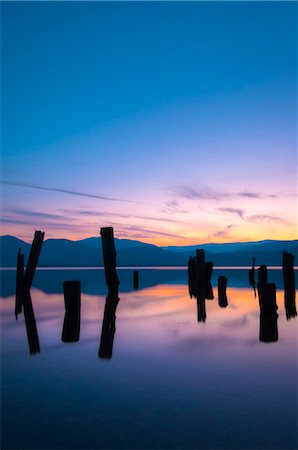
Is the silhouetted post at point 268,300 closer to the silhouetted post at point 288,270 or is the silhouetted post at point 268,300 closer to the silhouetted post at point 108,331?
the silhouetted post at point 108,331

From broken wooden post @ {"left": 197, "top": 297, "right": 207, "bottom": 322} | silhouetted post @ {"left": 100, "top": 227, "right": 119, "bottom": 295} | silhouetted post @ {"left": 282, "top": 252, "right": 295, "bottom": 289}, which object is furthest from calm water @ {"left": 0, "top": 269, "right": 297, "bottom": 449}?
silhouetted post @ {"left": 282, "top": 252, "right": 295, "bottom": 289}

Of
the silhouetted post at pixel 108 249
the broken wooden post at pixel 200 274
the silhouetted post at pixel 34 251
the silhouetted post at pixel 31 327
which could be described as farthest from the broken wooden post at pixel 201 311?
the silhouetted post at pixel 34 251

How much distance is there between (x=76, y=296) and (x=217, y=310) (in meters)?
7.02

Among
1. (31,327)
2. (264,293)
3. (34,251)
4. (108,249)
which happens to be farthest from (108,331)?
(34,251)

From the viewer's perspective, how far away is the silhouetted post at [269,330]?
34.8 ft

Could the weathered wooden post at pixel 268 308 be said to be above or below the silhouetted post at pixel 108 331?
above

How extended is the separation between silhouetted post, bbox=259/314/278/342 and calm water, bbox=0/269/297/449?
0.53 ft

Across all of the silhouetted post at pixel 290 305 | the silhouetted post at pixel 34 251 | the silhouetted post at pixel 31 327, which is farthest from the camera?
the silhouetted post at pixel 34 251

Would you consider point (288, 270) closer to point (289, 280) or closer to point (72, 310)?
point (289, 280)

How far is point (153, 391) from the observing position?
6.31 metres

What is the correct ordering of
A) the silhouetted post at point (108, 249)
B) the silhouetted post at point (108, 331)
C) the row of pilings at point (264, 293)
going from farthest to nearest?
the silhouetted post at point (108, 249) → the row of pilings at point (264, 293) → the silhouetted post at point (108, 331)

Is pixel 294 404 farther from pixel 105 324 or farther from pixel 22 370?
pixel 105 324

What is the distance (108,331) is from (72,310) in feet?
4.03

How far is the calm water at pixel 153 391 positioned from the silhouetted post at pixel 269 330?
0.53ft
